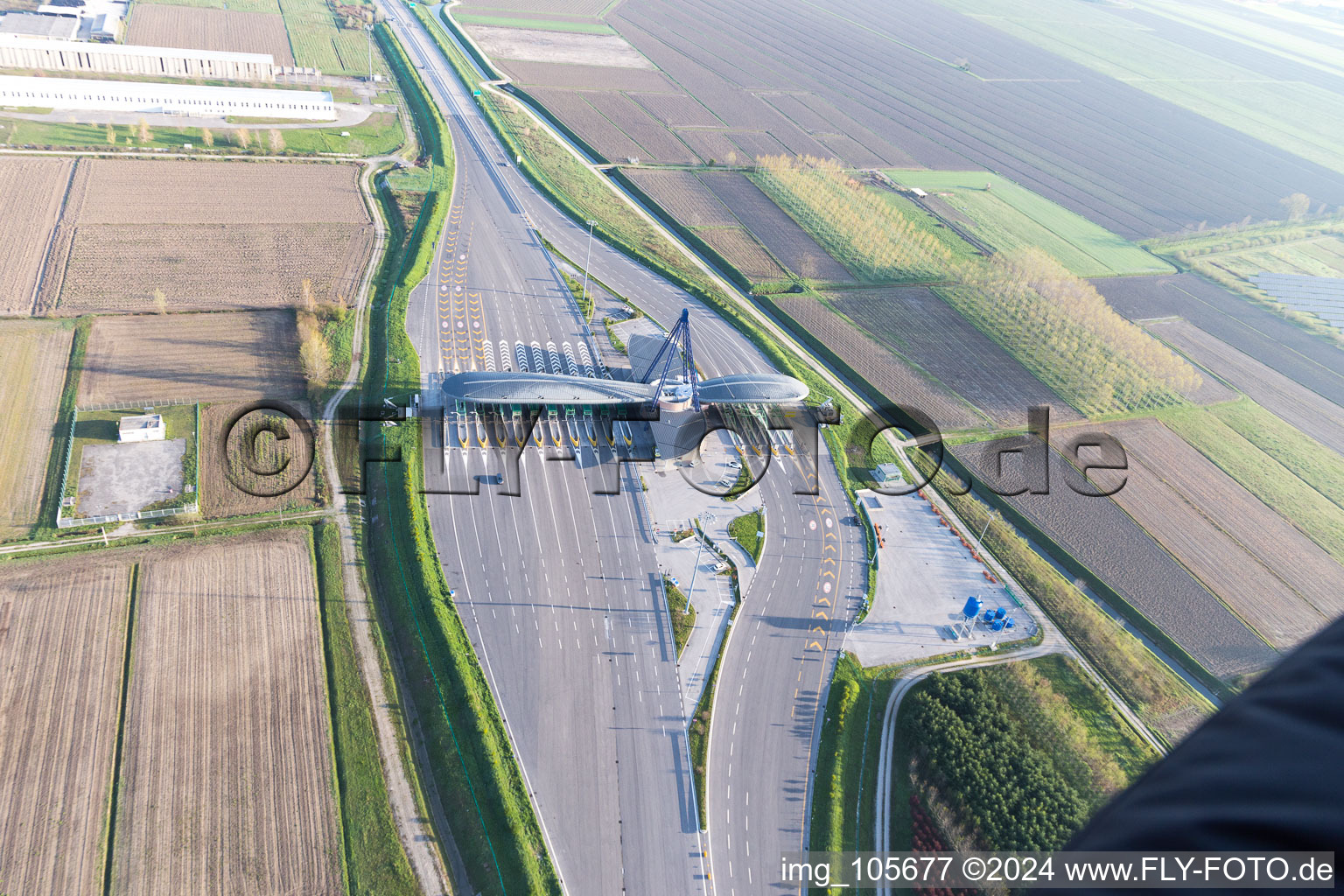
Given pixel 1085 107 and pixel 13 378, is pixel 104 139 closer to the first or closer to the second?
pixel 13 378

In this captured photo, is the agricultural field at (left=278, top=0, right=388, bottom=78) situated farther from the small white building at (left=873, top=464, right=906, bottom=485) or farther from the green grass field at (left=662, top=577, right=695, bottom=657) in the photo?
the green grass field at (left=662, top=577, right=695, bottom=657)

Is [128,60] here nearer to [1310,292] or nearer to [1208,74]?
[1310,292]

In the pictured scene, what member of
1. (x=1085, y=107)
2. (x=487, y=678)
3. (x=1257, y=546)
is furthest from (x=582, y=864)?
(x=1085, y=107)

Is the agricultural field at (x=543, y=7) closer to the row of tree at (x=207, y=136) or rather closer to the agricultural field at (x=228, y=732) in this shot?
the row of tree at (x=207, y=136)

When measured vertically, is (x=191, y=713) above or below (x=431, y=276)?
below

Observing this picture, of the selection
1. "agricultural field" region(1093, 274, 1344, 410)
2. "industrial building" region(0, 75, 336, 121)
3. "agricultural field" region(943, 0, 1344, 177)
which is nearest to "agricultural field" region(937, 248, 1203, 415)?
"agricultural field" region(1093, 274, 1344, 410)
